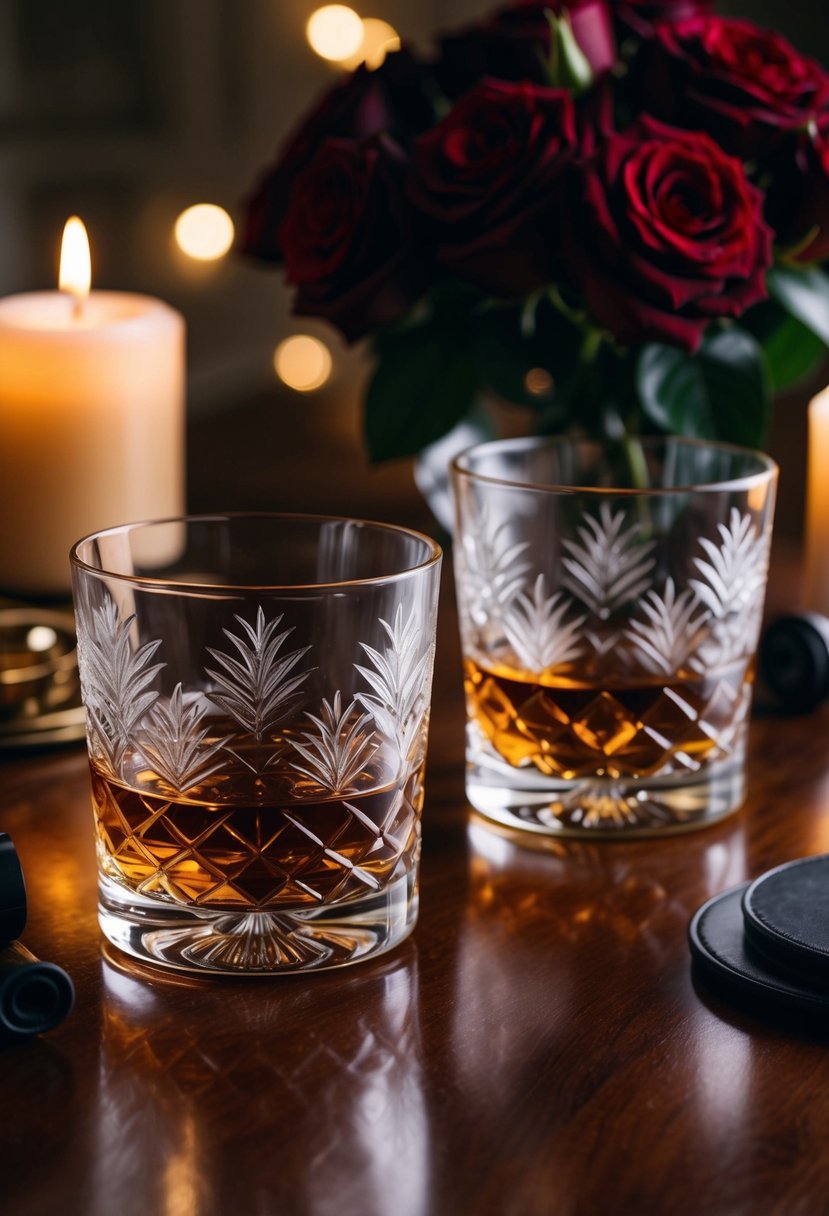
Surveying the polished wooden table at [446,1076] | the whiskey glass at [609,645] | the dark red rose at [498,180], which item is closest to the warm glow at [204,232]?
the dark red rose at [498,180]

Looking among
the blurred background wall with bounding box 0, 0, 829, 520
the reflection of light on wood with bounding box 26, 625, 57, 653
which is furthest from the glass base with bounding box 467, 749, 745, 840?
the blurred background wall with bounding box 0, 0, 829, 520

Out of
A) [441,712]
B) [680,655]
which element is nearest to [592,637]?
[680,655]

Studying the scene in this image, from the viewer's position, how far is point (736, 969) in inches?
23.4

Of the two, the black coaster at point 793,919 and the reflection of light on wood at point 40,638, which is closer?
the black coaster at point 793,919

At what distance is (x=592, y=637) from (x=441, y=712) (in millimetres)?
176

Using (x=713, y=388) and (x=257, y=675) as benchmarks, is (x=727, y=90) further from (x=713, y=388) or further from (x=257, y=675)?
(x=257, y=675)

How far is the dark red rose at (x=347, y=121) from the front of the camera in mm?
911

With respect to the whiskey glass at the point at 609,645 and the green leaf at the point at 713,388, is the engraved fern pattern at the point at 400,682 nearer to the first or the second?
the whiskey glass at the point at 609,645

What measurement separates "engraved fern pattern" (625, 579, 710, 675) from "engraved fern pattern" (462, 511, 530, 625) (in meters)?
0.07

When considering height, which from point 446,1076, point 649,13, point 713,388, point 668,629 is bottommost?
point 446,1076

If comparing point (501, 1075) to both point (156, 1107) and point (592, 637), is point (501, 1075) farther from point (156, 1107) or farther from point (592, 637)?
point (592, 637)

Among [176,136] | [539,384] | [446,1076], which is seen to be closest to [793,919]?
[446,1076]

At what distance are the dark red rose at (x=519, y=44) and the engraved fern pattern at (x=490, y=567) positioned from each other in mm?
294

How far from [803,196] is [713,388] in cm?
12
